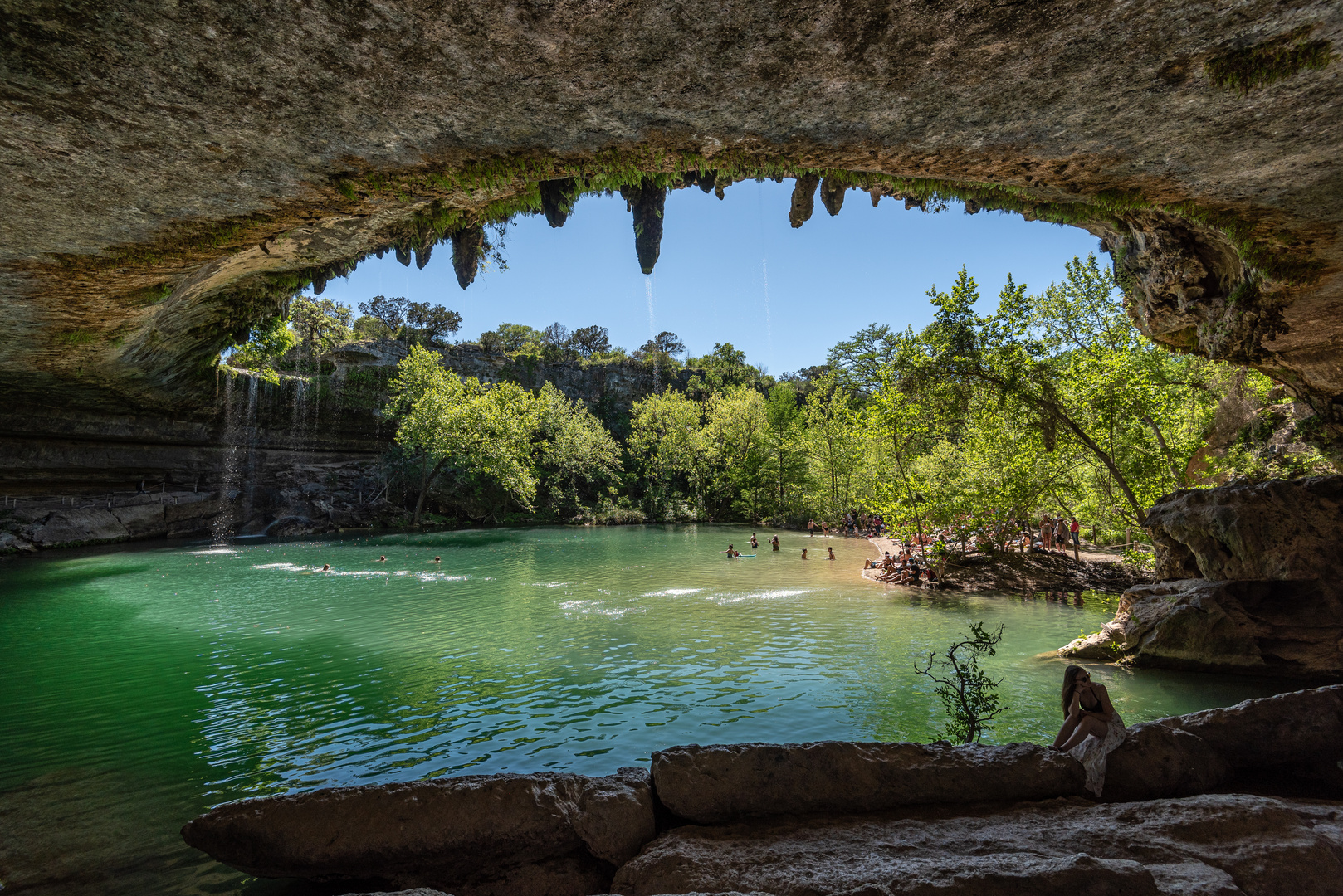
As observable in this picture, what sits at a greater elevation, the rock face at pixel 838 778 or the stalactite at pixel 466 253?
the stalactite at pixel 466 253

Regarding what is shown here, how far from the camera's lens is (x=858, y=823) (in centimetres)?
405

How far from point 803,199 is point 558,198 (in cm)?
302

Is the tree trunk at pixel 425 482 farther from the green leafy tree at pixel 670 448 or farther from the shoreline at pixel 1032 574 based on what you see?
the shoreline at pixel 1032 574

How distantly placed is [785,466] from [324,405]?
3241 cm

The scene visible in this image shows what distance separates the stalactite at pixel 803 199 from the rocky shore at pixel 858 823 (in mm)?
6020

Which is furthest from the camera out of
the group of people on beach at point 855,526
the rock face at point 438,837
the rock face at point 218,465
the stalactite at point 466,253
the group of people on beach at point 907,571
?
the group of people on beach at point 855,526

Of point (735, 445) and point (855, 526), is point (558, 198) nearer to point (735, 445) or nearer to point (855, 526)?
point (855, 526)

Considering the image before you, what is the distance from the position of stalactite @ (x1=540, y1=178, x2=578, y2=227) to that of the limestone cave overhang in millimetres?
39

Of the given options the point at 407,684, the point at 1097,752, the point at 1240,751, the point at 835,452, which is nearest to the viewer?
the point at 1097,752

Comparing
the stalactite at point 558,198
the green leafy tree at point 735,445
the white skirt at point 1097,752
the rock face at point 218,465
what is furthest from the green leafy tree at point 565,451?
the white skirt at point 1097,752

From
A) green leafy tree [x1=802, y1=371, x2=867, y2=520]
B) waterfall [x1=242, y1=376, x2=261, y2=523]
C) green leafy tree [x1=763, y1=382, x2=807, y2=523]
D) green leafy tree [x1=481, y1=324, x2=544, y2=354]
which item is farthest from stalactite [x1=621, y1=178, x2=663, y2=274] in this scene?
green leafy tree [x1=481, y1=324, x2=544, y2=354]

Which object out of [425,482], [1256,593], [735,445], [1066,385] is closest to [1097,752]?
[1256,593]

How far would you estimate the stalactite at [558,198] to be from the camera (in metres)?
6.45

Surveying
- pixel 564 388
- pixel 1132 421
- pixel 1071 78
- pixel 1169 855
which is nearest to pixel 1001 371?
pixel 1132 421
